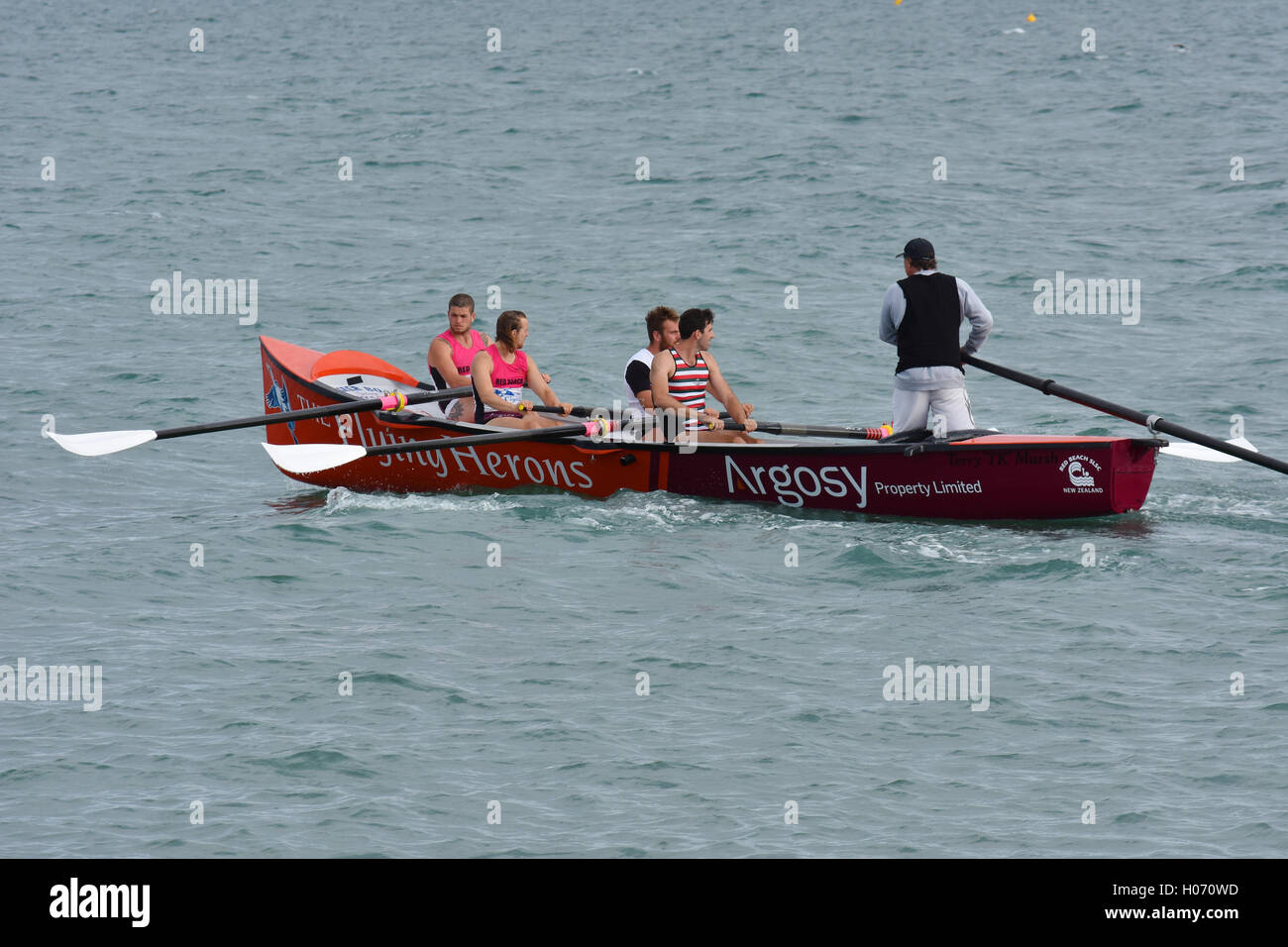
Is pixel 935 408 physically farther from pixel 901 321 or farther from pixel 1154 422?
pixel 1154 422

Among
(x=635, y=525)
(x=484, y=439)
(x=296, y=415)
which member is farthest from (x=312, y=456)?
(x=635, y=525)

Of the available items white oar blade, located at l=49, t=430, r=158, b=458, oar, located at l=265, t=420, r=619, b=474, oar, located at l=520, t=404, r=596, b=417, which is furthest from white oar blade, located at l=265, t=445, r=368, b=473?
oar, located at l=520, t=404, r=596, b=417

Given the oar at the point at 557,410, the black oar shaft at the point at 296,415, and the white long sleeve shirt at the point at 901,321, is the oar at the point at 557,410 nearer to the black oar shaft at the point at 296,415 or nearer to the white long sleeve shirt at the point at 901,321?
the black oar shaft at the point at 296,415

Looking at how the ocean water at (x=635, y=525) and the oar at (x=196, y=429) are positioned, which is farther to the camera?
the oar at (x=196, y=429)

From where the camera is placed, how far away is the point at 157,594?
1041 cm

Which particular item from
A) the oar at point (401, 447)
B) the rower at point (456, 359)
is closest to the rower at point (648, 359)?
the oar at point (401, 447)

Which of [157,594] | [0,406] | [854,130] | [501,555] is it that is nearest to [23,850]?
[157,594]

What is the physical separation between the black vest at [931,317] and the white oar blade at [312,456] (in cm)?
425

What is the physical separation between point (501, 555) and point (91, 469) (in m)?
5.00

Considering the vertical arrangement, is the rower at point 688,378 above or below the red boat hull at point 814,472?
above

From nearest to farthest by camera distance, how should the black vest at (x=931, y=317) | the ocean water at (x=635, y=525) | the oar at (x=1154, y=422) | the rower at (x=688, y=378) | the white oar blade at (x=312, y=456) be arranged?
the ocean water at (x=635, y=525) < the oar at (x=1154, y=422) < the black vest at (x=931, y=317) < the rower at (x=688, y=378) < the white oar blade at (x=312, y=456)

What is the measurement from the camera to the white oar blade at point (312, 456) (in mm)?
12273

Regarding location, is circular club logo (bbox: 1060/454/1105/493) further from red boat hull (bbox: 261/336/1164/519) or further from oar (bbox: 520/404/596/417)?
oar (bbox: 520/404/596/417)
